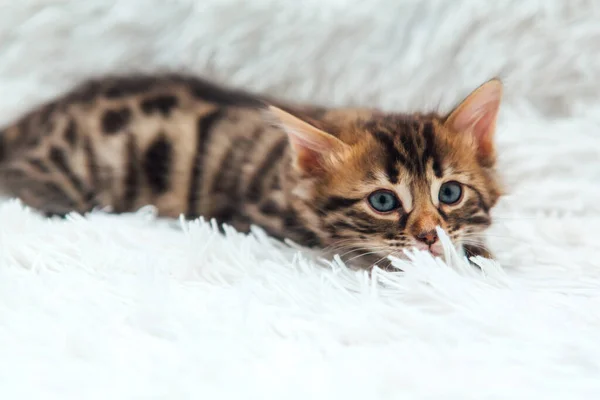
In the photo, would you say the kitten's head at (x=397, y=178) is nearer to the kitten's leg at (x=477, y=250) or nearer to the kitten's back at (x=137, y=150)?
the kitten's leg at (x=477, y=250)

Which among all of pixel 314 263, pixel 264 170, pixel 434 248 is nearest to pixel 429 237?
pixel 434 248

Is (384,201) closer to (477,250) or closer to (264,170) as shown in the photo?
(477,250)

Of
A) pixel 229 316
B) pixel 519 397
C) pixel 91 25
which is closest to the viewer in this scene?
pixel 519 397

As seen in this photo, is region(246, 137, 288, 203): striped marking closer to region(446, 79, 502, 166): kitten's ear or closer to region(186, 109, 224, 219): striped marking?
region(186, 109, 224, 219): striped marking

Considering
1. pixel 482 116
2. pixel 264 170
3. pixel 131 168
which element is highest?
pixel 482 116

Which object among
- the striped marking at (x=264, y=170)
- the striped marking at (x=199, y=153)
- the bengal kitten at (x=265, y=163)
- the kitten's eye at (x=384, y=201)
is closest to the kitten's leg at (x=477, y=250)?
the bengal kitten at (x=265, y=163)

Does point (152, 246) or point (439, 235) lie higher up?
point (439, 235)

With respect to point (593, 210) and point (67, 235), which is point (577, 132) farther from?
point (67, 235)

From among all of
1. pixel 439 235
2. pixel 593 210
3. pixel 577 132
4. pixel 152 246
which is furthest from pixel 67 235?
pixel 577 132
